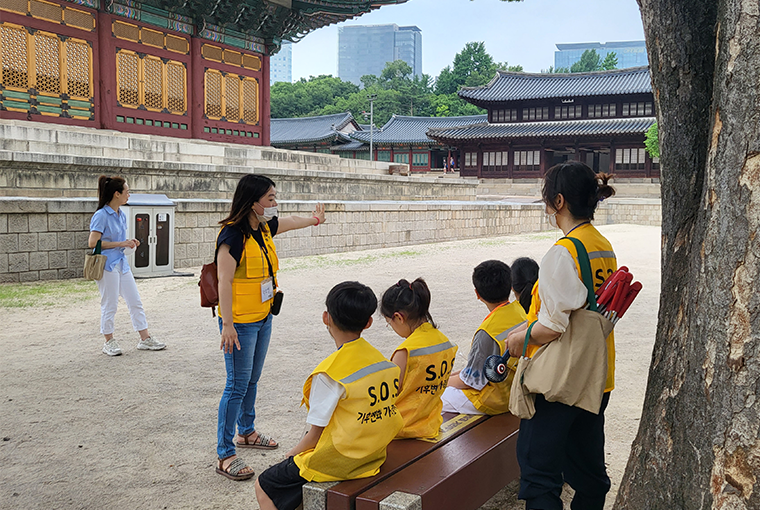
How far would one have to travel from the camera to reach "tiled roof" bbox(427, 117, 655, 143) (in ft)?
105

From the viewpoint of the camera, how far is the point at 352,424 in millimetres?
2162

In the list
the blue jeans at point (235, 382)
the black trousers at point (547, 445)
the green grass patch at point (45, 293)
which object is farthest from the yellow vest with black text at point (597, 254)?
the green grass patch at point (45, 293)

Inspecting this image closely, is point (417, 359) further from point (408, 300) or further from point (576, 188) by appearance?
point (576, 188)

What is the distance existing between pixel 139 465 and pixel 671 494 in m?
2.50

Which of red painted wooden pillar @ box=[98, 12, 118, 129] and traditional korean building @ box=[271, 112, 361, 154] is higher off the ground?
traditional korean building @ box=[271, 112, 361, 154]

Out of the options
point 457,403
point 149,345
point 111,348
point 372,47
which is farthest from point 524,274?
point 372,47

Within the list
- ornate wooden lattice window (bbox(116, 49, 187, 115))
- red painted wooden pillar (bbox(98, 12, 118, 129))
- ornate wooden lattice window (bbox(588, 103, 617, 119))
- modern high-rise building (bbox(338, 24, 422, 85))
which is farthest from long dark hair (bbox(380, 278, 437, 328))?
modern high-rise building (bbox(338, 24, 422, 85))

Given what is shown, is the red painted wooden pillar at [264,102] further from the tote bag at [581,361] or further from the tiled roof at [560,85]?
the tiled roof at [560,85]

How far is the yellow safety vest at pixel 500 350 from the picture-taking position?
2775mm

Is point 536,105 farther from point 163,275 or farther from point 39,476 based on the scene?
point 39,476

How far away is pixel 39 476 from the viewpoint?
2.98 metres

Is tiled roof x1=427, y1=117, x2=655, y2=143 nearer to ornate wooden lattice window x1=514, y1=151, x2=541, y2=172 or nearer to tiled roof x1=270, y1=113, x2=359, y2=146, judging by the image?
ornate wooden lattice window x1=514, y1=151, x2=541, y2=172

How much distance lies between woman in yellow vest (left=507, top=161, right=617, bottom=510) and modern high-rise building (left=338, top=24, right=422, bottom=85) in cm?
19309

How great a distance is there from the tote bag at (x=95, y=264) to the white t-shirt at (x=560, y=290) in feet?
13.5
